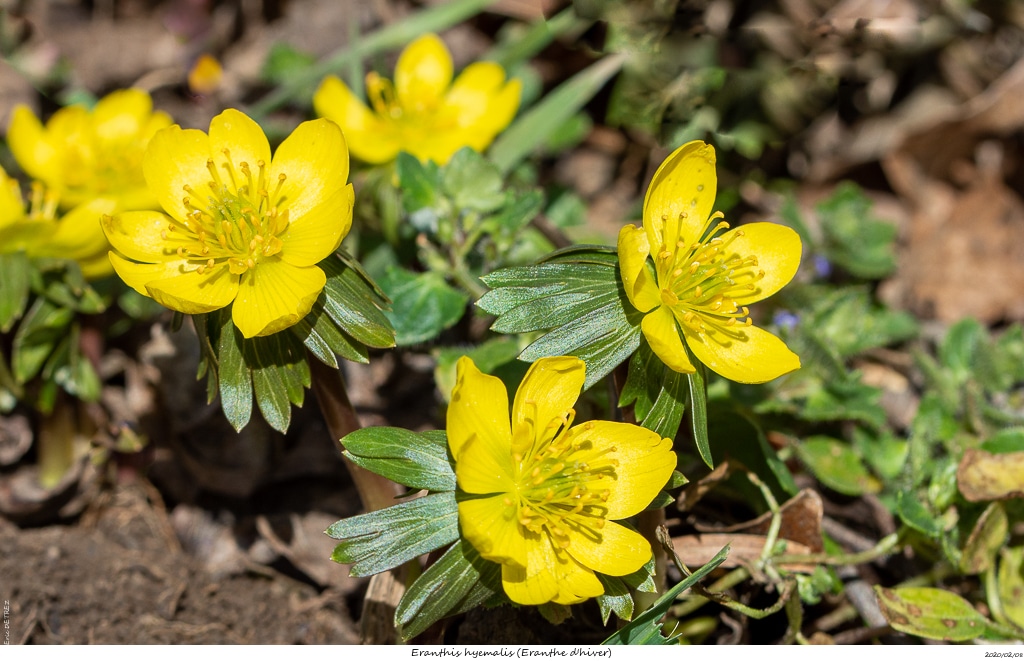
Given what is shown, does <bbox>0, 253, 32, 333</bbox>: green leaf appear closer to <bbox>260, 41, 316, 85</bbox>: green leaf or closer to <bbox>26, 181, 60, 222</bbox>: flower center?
<bbox>26, 181, 60, 222</bbox>: flower center

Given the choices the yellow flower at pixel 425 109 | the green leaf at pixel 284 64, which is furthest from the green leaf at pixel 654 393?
the green leaf at pixel 284 64

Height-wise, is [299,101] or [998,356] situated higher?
[299,101]

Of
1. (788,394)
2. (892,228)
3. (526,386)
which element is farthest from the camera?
(892,228)

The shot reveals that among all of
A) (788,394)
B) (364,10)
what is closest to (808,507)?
(788,394)

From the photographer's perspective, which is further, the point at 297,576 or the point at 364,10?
the point at 364,10
